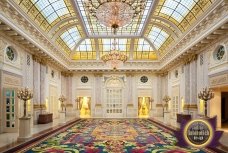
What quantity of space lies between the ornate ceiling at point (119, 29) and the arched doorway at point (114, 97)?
297 cm

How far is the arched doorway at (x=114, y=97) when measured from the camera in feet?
81.1

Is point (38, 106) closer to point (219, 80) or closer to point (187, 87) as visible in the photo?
point (187, 87)

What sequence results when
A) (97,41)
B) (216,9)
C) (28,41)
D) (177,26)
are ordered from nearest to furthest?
(216,9)
(28,41)
(177,26)
(97,41)

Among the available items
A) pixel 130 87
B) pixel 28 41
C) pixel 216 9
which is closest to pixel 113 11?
pixel 216 9

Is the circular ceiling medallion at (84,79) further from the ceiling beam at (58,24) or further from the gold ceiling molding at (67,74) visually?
the ceiling beam at (58,24)

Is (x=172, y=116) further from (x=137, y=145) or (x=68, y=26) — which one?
(x=137, y=145)

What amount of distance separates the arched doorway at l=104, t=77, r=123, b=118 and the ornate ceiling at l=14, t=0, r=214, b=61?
2.97 m

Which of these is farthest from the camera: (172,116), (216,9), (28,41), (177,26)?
(172,116)

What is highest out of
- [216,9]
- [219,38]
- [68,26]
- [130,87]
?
[68,26]

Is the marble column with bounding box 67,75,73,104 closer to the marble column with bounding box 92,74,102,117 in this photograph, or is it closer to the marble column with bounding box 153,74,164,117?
the marble column with bounding box 92,74,102,117

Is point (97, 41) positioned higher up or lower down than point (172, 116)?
higher up

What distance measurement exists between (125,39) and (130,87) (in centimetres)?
508

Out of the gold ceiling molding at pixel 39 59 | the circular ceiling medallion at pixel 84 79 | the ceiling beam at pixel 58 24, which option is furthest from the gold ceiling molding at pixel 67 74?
the ceiling beam at pixel 58 24

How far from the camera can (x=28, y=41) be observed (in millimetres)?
12656
